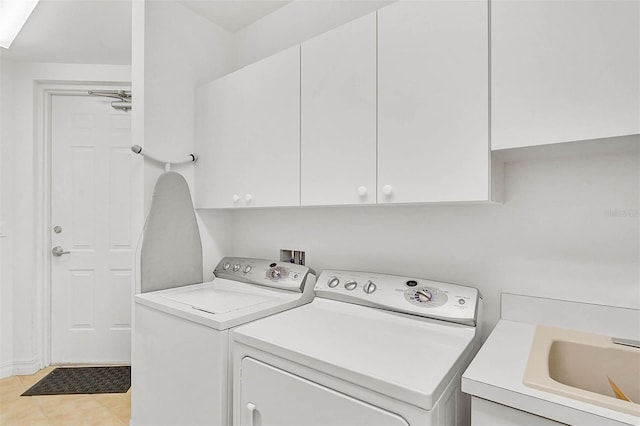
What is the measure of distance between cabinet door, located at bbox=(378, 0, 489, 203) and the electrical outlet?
81 centimetres

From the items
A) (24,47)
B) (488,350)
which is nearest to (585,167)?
(488,350)

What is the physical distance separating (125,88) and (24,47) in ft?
2.27

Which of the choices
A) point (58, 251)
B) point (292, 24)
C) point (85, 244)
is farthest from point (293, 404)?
point (58, 251)

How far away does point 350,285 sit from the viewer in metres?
1.59

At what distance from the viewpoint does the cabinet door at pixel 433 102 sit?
1139 millimetres

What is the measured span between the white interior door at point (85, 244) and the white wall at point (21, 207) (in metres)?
0.14

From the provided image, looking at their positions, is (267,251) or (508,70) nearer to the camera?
(508,70)

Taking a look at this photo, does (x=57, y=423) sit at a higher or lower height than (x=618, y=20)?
lower

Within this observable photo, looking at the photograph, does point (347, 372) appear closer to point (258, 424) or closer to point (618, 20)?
point (258, 424)

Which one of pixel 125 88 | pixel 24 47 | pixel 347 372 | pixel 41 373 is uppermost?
pixel 24 47

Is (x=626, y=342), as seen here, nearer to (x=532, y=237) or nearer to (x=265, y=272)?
(x=532, y=237)

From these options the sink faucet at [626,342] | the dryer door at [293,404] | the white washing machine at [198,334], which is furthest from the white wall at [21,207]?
the sink faucet at [626,342]

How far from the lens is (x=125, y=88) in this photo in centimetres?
291

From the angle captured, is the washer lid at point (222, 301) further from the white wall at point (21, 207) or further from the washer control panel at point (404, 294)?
the white wall at point (21, 207)
